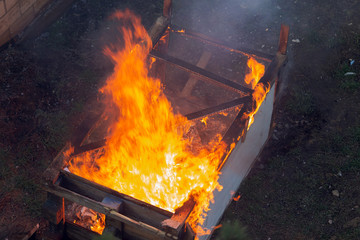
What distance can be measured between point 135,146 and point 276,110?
2747mm

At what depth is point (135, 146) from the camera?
16.4 ft

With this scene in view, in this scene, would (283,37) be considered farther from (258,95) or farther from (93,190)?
(93,190)

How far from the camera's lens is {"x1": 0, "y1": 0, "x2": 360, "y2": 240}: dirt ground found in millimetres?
5746

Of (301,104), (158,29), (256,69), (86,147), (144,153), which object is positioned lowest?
(86,147)

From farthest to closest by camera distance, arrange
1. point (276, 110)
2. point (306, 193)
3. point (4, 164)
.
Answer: point (276, 110) → point (4, 164) → point (306, 193)

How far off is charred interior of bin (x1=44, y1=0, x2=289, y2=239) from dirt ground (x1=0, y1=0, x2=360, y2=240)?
68cm

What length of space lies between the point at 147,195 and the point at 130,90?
1.39 meters

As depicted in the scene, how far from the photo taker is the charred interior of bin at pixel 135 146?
13.1 ft

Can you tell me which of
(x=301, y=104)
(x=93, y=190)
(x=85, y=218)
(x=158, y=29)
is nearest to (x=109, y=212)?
(x=93, y=190)

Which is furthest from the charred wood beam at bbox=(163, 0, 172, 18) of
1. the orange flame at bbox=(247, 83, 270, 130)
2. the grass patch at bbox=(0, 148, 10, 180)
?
the grass patch at bbox=(0, 148, 10, 180)

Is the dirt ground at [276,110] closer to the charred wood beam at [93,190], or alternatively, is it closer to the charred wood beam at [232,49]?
the charred wood beam at [232,49]

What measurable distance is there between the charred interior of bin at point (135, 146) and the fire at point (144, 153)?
0.20ft

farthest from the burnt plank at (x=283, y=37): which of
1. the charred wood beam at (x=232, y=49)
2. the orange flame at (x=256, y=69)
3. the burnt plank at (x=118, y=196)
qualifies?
the burnt plank at (x=118, y=196)

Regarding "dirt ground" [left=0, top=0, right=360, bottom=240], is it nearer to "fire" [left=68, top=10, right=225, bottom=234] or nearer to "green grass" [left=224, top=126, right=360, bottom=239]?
"green grass" [left=224, top=126, right=360, bottom=239]
